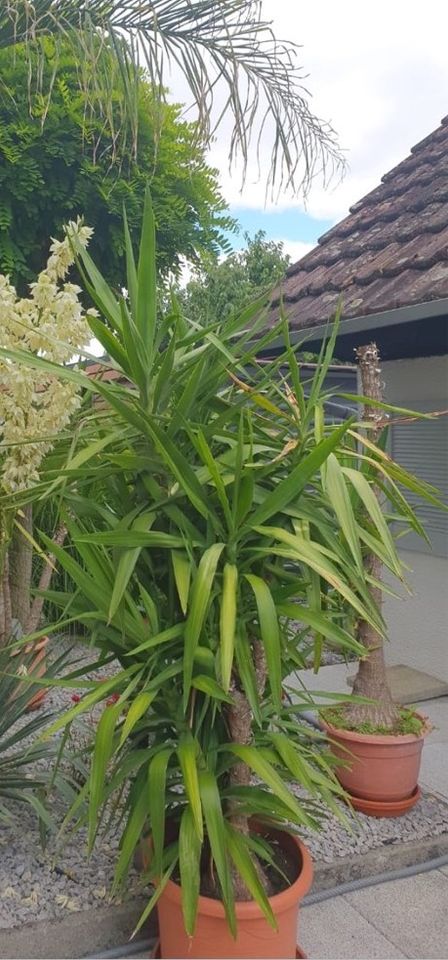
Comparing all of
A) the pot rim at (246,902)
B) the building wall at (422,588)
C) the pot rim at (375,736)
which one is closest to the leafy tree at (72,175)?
the building wall at (422,588)

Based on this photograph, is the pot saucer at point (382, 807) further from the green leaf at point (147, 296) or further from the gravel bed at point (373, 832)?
the green leaf at point (147, 296)

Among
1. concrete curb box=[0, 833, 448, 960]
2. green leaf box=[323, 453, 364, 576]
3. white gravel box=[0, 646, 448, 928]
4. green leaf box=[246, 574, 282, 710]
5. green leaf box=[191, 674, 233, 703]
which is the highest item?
green leaf box=[323, 453, 364, 576]

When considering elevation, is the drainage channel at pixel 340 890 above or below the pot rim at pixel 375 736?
below

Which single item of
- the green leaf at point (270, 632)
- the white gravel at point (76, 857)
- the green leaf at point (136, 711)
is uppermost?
the green leaf at point (270, 632)

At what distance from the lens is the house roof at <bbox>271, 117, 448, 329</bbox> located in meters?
3.61

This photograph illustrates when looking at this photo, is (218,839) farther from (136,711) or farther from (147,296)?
(147,296)

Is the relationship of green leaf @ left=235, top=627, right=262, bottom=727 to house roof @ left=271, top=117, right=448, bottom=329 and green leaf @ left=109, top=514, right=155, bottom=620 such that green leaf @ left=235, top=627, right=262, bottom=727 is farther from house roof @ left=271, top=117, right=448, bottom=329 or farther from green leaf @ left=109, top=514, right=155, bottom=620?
house roof @ left=271, top=117, right=448, bottom=329

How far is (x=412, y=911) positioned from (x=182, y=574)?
58.8 inches

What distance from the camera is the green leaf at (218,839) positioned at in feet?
5.68

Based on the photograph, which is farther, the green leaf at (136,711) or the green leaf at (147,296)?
the green leaf at (147,296)

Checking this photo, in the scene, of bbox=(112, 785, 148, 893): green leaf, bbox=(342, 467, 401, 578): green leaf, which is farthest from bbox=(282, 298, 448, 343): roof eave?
bbox=(112, 785, 148, 893): green leaf

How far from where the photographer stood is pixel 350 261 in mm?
4664

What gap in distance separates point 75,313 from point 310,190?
254 centimetres

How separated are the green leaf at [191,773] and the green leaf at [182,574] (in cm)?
35
